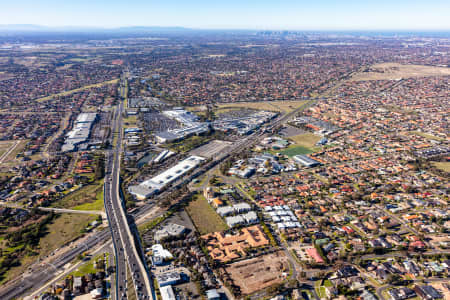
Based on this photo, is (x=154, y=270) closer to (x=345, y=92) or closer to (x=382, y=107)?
(x=382, y=107)

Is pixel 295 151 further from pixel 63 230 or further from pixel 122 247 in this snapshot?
pixel 63 230

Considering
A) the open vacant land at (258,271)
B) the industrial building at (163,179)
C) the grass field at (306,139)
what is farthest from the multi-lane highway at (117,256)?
the grass field at (306,139)

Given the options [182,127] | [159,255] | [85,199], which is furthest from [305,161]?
[85,199]

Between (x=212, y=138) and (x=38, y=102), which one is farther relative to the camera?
(x=38, y=102)

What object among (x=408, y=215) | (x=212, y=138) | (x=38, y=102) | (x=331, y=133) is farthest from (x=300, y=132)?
(x=38, y=102)

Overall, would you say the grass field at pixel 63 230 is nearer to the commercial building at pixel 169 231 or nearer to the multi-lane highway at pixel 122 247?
the multi-lane highway at pixel 122 247
